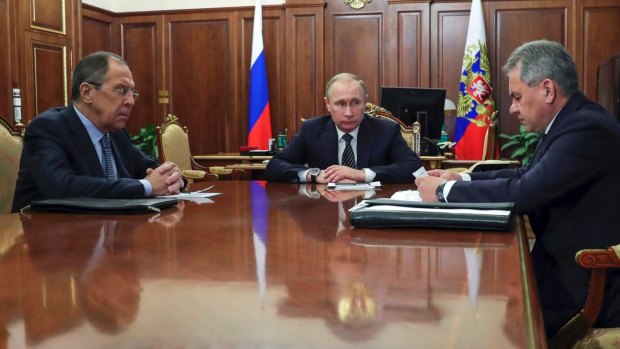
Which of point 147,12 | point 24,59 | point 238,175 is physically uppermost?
point 147,12

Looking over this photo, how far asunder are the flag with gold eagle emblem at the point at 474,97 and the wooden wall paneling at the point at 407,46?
51 cm

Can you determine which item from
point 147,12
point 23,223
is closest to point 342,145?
point 23,223

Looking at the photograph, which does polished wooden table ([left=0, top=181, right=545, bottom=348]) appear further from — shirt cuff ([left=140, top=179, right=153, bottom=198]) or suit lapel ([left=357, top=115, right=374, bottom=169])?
suit lapel ([left=357, top=115, right=374, bottom=169])

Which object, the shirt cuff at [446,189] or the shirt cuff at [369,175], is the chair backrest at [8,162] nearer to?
the shirt cuff at [369,175]

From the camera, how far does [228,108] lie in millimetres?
8281

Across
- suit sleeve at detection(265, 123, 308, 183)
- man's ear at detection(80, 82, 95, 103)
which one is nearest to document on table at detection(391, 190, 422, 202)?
suit sleeve at detection(265, 123, 308, 183)

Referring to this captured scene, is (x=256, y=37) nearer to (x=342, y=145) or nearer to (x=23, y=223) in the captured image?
(x=342, y=145)

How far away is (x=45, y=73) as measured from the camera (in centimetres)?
668

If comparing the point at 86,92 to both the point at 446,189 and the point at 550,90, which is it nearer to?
the point at 446,189

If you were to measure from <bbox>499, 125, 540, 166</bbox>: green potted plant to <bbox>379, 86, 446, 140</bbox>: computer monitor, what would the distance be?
1781 millimetres

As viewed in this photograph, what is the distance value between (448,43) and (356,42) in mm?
1028

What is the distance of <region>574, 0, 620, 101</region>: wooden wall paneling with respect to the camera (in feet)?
24.0

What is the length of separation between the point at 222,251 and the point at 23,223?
0.75m

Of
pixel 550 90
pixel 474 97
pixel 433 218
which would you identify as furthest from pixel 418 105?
pixel 433 218
